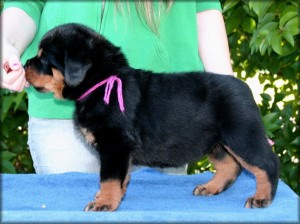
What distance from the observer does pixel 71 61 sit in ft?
10.0

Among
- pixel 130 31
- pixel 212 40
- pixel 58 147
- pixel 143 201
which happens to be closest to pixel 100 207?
pixel 143 201

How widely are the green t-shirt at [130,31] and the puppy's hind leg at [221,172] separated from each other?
0.67 metres

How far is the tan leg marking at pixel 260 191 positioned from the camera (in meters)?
3.00

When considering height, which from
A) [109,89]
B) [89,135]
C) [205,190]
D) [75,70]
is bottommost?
[205,190]

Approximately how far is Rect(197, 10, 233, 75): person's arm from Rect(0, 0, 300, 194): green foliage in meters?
0.23

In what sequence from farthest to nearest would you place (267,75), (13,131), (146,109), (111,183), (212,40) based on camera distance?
(267,75), (13,131), (212,40), (146,109), (111,183)

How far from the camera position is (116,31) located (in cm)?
379

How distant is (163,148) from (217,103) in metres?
0.41

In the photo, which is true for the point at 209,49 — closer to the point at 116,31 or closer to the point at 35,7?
the point at 116,31

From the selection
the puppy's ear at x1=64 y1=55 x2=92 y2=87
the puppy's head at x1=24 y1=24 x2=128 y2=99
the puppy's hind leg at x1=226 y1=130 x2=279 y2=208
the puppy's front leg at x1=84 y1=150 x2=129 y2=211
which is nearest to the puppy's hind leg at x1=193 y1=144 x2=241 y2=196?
the puppy's hind leg at x1=226 y1=130 x2=279 y2=208

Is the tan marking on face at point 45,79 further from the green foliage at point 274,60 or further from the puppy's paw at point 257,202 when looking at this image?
the green foliage at point 274,60

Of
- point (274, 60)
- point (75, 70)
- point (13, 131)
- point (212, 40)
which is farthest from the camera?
point (13, 131)

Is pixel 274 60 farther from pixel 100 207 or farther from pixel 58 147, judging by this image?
pixel 100 207

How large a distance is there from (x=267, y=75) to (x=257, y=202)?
3066mm
